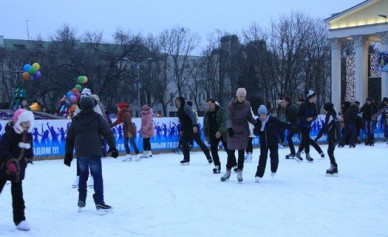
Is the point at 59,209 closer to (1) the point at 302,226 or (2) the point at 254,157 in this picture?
(1) the point at 302,226

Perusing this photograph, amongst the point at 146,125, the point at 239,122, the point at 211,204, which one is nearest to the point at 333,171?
the point at 239,122

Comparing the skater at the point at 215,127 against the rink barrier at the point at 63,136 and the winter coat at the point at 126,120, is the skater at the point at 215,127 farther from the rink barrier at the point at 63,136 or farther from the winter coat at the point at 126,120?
the rink barrier at the point at 63,136

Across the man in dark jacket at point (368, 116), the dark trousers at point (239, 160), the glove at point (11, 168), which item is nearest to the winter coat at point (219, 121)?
the dark trousers at point (239, 160)

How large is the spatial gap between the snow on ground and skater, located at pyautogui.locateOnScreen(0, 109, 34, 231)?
0.21 m

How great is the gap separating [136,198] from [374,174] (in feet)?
17.8

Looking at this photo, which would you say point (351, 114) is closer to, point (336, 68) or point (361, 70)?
point (361, 70)

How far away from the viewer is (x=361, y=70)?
1700 inches

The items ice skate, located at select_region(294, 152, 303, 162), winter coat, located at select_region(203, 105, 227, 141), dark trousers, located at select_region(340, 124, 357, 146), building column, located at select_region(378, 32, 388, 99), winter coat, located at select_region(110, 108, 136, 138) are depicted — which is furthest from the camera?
building column, located at select_region(378, 32, 388, 99)

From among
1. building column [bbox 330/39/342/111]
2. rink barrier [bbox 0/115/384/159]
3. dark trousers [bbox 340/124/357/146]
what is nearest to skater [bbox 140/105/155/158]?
rink barrier [bbox 0/115/384/159]

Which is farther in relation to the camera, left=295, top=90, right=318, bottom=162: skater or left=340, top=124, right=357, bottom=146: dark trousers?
left=340, top=124, right=357, bottom=146: dark trousers

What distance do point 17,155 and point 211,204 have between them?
9.70ft

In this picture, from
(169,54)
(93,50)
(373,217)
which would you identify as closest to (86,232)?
(373,217)

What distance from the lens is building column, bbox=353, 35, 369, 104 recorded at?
43.1 meters

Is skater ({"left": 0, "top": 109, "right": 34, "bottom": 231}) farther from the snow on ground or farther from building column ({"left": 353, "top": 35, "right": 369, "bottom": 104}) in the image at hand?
building column ({"left": 353, "top": 35, "right": 369, "bottom": 104})
